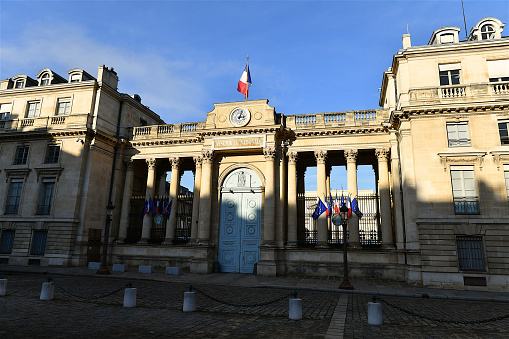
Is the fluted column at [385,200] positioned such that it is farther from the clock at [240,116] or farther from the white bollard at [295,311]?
the white bollard at [295,311]

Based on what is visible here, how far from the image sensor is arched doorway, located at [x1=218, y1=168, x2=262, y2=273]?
22.7m

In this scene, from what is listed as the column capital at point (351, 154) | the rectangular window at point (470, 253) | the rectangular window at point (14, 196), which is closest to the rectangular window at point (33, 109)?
the rectangular window at point (14, 196)

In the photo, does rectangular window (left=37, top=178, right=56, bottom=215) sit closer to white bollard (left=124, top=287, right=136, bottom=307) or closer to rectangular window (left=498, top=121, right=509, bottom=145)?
white bollard (left=124, top=287, right=136, bottom=307)

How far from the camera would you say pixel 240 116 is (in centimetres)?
2364

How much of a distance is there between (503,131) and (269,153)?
13.4 meters

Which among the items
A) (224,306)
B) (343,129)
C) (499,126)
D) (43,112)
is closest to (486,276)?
(499,126)

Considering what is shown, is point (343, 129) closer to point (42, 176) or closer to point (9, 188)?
point (42, 176)

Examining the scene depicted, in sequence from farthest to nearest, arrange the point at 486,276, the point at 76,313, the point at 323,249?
the point at 323,249, the point at 486,276, the point at 76,313

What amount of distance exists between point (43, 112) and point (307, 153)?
2114 cm

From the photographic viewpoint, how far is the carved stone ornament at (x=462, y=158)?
17766mm

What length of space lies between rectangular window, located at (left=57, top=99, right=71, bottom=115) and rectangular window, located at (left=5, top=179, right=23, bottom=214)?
6.04 meters

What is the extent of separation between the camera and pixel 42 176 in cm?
2455

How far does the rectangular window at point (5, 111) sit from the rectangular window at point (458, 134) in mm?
32593

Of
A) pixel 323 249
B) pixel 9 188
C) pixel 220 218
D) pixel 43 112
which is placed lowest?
pixel 323 249
